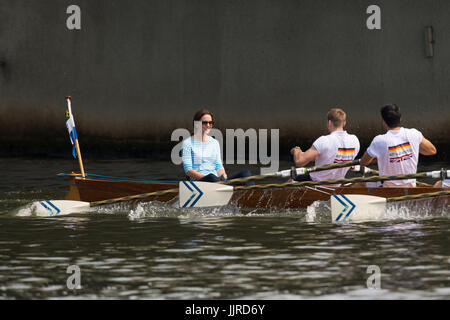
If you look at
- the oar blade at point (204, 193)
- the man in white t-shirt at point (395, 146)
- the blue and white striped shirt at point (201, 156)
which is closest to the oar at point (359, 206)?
the man in white t-shirt at point (395, 146)

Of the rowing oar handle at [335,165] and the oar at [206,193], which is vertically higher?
the rowing oar handle at [335,165]

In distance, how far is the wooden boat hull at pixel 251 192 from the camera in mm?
12680

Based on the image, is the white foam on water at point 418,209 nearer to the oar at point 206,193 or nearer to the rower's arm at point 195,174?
the oar at point 206,193

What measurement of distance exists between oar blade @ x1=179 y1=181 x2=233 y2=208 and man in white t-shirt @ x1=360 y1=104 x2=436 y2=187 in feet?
6.22

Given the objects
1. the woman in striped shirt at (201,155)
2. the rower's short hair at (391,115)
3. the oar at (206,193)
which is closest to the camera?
the rower's short hair at (391,115)

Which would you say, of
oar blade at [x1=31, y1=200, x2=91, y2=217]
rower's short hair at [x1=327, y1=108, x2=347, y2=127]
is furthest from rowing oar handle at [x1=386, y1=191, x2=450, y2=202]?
oar blade at [x1=31, y1=200, x2=91, y2=217]

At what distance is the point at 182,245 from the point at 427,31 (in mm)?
13824

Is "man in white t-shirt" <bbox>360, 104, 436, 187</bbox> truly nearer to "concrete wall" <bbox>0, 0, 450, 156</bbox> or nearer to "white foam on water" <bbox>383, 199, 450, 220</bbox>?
"white foam on water" <bbox>383, 199, 450, 220</bbox>

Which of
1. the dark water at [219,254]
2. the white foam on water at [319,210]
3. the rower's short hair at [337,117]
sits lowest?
the dark water at [219,254]

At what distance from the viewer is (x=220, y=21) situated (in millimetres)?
22781

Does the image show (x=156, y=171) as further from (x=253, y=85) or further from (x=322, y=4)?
(x=322, y=4)

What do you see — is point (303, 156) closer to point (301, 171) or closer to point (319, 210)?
point (301, 171)

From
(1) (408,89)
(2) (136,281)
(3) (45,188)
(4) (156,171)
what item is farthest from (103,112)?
(2) (136,281)

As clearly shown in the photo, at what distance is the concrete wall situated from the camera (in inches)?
896
